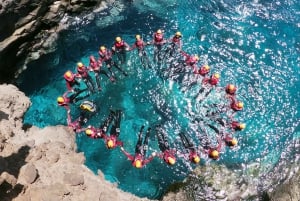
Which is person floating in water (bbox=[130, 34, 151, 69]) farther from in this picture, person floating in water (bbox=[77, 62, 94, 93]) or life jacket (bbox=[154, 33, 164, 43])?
person floating in water (bbox=[77, 62, 94, 93])

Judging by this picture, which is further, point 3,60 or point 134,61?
point 134,61

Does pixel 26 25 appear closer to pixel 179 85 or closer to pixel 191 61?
pixel 179 85

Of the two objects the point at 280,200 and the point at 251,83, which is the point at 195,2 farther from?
the point at 280,200

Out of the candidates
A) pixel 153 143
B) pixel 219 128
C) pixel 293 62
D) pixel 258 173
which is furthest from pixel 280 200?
pixel 293 62

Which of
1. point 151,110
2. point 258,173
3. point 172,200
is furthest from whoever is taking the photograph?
point 151,110

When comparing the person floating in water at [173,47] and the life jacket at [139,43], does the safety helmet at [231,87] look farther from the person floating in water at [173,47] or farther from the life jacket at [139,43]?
the life jacket at [139,43]

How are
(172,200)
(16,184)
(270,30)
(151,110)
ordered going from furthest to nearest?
(270,30), (151,110), (172,200), (16,184)

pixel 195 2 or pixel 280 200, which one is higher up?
pixel 195 2

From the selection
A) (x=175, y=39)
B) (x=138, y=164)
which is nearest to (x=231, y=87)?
(x=175, y=39)
